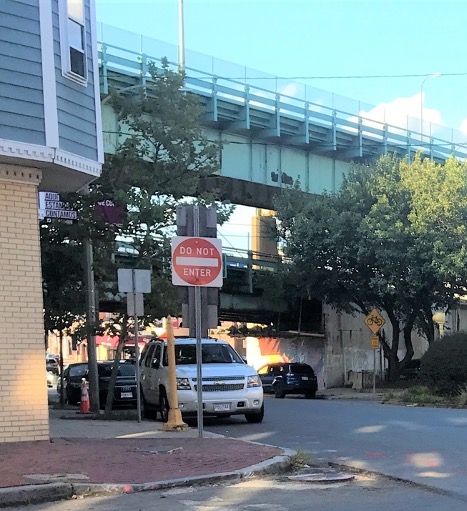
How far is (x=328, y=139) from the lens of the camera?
3362 centimetres

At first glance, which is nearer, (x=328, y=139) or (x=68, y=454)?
(x=68, y=454)

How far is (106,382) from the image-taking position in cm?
2566

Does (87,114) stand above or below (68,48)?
below

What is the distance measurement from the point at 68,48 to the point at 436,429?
8.81 m

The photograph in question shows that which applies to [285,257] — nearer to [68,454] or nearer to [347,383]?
[347,383]

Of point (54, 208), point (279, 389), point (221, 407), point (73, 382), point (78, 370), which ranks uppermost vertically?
point (54, 208)

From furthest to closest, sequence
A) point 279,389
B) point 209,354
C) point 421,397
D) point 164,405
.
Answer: point 279,389, point 421,397, point 209,354, point 164,405

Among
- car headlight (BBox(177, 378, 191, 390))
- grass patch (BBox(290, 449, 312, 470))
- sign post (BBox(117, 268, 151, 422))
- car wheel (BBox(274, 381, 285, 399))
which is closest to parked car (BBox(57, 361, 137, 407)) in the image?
car headlight (BBox(177, 378, 191, 390))

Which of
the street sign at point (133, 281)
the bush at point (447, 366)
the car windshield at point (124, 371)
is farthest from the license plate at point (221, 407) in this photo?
the bush at point (447, 366)

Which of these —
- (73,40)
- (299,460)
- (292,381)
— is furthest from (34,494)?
(292,381)

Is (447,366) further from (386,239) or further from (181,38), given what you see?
(181,38)

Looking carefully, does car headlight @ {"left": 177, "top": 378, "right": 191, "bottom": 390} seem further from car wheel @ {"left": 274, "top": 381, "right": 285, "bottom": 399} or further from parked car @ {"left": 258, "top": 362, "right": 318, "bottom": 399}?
car wheel @ {"left": 274, "top": 381, "right": 285, "bottom": 399}

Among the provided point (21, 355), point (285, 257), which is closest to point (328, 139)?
point (285, 257)

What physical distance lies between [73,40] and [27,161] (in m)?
2.21
